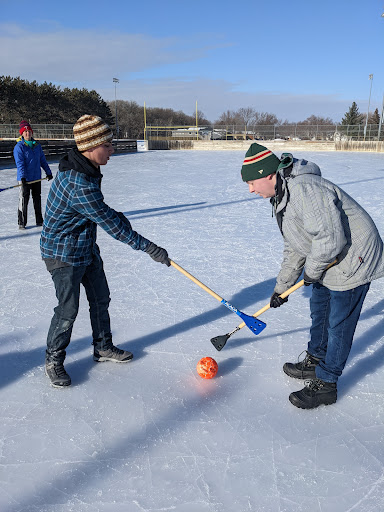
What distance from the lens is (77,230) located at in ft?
7.88

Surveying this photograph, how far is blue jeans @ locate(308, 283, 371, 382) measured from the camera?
7.27ft

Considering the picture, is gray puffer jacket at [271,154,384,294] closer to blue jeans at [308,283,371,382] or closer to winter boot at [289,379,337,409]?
blue jeans at [308,283,371,382]

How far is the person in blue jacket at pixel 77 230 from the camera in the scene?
88.0 inches

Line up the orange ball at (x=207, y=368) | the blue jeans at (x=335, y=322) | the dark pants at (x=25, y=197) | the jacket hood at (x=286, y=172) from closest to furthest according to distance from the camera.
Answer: the jacket hood at (x=286, y=172)
the blue jeans at (x=335, y=322)
the orange ball at (x=207, y=368)
the dark pants at (x=25, y=197)

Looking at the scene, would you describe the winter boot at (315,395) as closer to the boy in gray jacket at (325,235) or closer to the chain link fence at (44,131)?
the boy in gray jacket at (325,235)

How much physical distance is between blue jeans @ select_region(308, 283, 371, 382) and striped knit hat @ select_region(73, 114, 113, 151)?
147 centimetres

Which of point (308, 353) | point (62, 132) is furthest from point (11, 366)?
point (62, 132)

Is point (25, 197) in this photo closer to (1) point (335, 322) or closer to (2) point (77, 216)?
(2) point (77, 216)

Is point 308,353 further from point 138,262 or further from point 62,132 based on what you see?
point 62,132

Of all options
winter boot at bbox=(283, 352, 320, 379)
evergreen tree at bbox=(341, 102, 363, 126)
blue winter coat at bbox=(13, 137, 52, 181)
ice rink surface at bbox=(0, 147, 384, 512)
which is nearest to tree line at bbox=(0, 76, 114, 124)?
evergreen tree at bbox=(341, 102, 363, 126)

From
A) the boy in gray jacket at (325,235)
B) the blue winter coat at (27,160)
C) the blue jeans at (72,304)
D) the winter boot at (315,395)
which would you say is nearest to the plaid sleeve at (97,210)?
the blue jeans at (72,304)

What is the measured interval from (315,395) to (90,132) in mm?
1902

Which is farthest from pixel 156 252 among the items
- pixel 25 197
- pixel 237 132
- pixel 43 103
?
pixel 43 103

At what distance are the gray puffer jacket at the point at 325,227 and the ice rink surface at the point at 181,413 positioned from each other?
2.72ft
